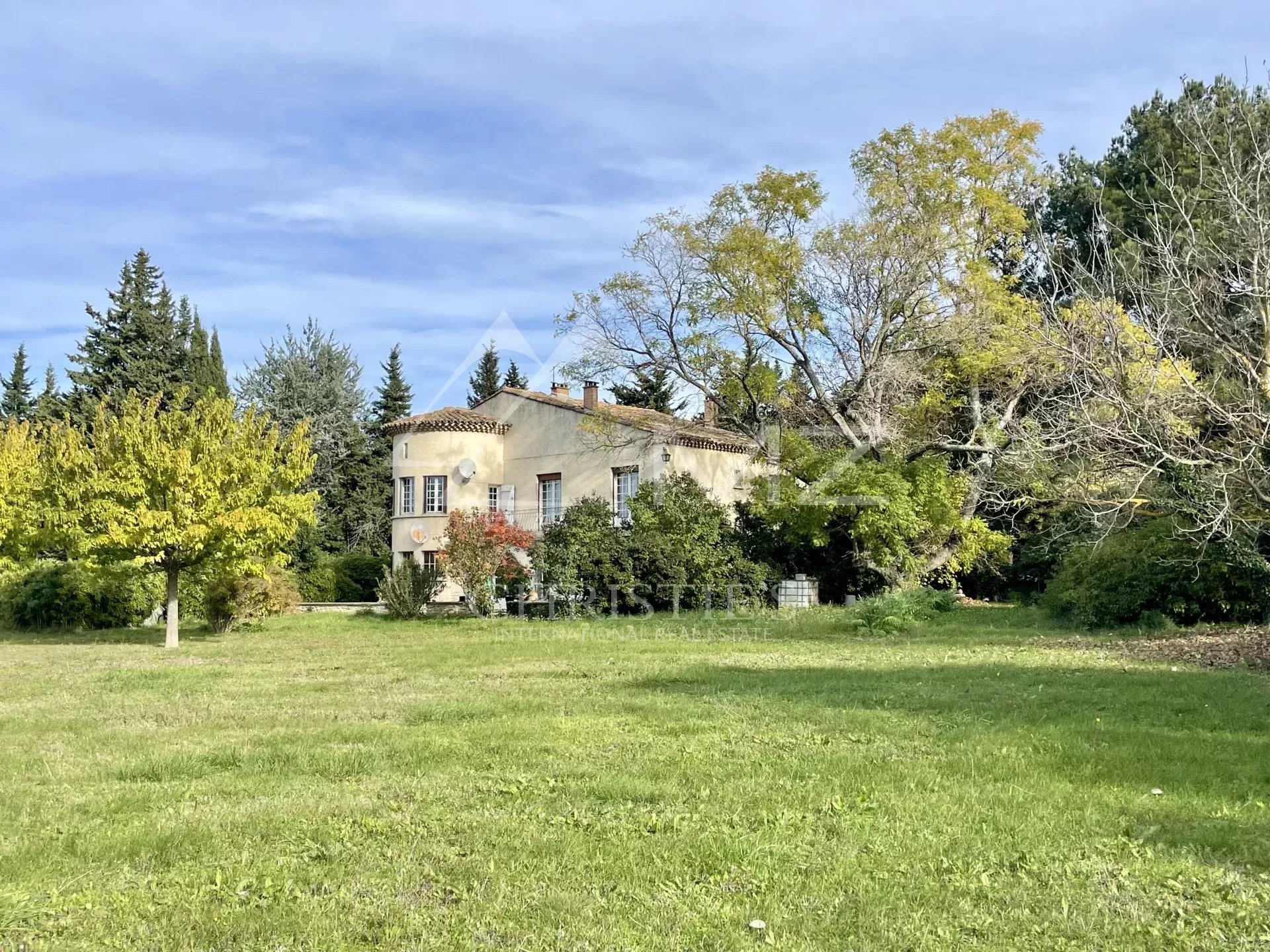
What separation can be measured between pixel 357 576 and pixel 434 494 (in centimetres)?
751

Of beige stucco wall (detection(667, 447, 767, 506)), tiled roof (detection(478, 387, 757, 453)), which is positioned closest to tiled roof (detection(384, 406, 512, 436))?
tiled roof (detection(478, 387, 757, 453))

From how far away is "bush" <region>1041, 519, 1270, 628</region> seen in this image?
50.0 ft

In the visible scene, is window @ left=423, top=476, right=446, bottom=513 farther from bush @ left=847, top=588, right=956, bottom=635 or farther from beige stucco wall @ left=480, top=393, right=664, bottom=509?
bush @ left=847, top=588, right=956, bottom=635

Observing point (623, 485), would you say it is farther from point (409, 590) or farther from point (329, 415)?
point (329, 415)

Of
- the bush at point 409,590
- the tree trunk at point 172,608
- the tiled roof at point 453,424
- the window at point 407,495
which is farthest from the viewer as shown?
the window at point 407,495

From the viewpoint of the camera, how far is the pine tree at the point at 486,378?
2153 inches

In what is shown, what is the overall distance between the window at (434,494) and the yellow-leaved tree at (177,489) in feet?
45.2

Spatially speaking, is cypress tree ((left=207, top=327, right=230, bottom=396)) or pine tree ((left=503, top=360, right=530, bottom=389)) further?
pine tree ((left=503, top=360, right=530, bottom=389))

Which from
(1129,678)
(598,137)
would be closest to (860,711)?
(1129,678)

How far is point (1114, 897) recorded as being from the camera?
164 inches

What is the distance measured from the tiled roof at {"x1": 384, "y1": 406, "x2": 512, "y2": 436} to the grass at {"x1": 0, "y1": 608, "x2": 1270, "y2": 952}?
73.7ft

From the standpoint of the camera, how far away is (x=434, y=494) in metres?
33.2

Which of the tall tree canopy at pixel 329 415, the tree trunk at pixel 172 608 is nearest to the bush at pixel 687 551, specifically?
the tree trunk at pixel 172 608

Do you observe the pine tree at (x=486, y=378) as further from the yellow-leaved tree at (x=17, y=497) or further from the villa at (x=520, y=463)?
the yellow-leaved tree at (x=17, y=497)
